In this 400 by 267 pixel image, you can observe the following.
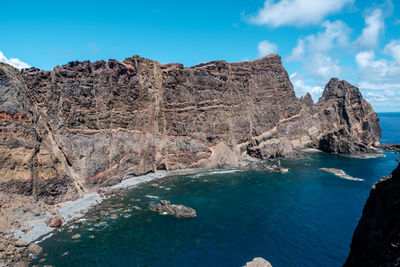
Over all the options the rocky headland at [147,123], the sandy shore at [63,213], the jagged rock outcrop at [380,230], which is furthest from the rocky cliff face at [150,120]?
the jagged rock outcrop at [380,230]

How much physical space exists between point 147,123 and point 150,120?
1588mm

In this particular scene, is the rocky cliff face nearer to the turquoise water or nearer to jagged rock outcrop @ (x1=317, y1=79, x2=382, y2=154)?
jagged rock outcrop @ (x1=317, y1=79, x2=382, y2=154)

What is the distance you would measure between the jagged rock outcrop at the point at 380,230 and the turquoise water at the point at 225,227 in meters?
17.4

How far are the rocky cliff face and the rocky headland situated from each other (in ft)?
0.74

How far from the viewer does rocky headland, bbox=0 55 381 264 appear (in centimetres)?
4666

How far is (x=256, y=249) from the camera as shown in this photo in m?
37.2

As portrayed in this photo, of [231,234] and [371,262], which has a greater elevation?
[371,262]

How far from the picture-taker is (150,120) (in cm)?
7494

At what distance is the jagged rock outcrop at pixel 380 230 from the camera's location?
1517cm

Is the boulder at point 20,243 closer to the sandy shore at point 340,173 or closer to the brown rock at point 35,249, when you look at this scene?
the brown rock at point 35,249

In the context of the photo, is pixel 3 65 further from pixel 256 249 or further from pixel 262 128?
pixel 262 128

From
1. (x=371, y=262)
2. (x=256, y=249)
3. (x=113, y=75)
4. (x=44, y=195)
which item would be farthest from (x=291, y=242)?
(x=113, y=75)

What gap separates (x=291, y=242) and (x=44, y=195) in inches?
1715

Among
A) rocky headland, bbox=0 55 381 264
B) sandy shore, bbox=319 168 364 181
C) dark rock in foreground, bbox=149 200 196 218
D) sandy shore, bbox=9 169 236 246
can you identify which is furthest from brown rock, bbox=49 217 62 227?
sandy shore, bbox=319 168 364 181
